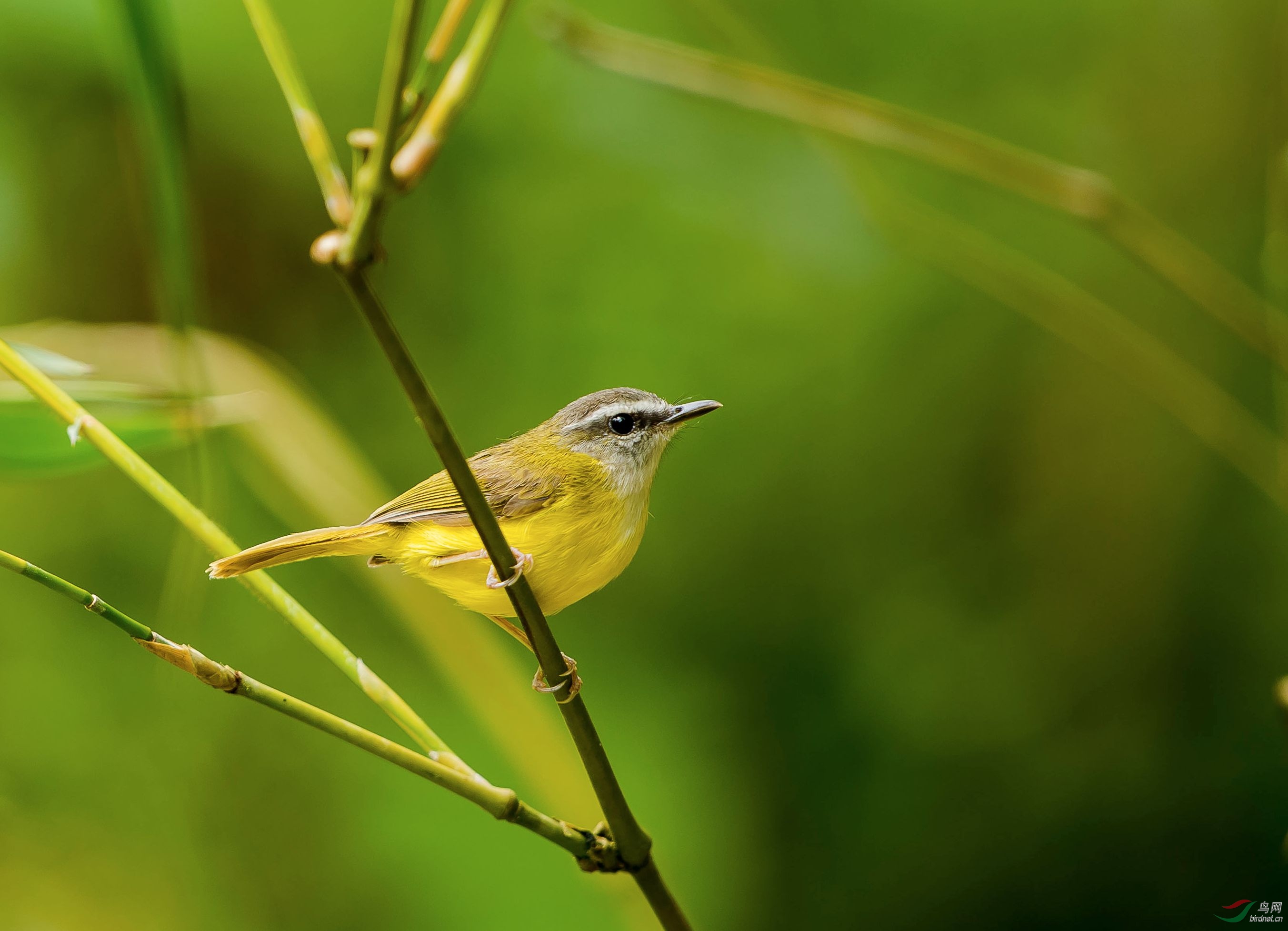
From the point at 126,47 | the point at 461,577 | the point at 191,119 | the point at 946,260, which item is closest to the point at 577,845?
the point at 461,577

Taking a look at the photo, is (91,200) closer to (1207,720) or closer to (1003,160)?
(1003,160)

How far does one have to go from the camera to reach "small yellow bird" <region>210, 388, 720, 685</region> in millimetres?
1197

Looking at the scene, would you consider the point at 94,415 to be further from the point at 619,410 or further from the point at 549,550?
the point at 619,410

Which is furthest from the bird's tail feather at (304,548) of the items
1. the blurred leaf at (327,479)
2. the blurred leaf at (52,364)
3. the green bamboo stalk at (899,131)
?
the green bamboo stalk at (899,131)

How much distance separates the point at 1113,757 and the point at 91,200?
3202 mm

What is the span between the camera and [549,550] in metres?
1.24

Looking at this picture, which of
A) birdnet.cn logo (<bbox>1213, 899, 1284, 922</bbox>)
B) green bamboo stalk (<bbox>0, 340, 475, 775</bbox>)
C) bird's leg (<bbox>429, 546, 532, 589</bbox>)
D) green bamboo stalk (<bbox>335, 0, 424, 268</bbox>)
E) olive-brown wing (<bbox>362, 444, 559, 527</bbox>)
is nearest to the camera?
green bamboo stalk (<bbox>335, 0, 424, 268</bbox>)

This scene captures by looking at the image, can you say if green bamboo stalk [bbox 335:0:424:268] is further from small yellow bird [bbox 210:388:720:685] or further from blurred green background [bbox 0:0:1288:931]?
blurred green background [bbox 0:0:1288:931]

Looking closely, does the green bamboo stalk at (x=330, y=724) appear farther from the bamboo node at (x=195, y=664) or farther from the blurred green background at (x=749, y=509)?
the blurred green background at (x=749, y=509)

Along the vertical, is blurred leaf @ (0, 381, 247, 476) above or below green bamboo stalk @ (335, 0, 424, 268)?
above

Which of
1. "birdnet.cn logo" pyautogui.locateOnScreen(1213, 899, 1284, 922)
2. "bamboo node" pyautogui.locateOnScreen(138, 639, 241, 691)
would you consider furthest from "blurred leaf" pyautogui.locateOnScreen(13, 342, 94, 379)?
"birdnet.cn logo" pyautogui.locateOnScreen(1213, 899, 1284, 922)

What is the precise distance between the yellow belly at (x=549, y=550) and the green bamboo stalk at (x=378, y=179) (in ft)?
2.15

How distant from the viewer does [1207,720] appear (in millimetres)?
2736

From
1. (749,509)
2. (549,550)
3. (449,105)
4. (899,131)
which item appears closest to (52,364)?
(549,550)
